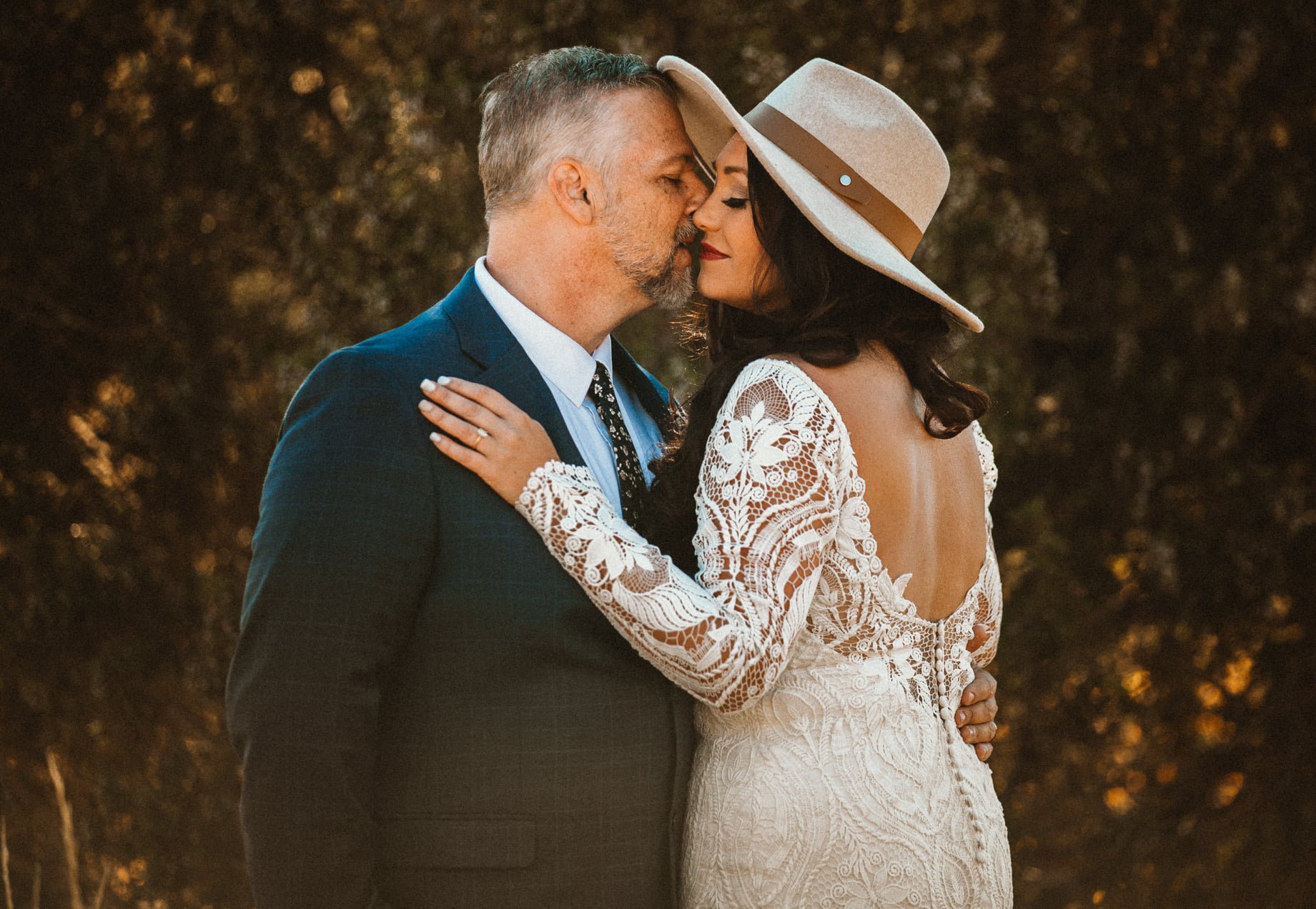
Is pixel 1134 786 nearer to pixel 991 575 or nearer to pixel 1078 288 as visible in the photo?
pixel 1078 288

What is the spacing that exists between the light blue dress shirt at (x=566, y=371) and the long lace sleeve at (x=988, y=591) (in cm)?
74

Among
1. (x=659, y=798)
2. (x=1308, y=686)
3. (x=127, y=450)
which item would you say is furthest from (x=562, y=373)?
(x=1308, y=686)

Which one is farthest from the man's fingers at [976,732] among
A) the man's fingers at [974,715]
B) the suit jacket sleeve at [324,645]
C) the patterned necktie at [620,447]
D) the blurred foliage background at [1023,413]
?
the blurred foliage background at [1023,413]

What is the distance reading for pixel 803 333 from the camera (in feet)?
7.70

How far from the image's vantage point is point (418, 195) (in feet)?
15.0

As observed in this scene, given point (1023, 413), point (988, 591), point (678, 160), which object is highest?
point (678, 160)

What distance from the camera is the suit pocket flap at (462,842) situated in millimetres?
2031

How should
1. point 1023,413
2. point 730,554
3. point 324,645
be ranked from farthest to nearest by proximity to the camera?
1. point 1023,413
2. point 730,554
3. point 324,645

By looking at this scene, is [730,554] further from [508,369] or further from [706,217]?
[706,217]

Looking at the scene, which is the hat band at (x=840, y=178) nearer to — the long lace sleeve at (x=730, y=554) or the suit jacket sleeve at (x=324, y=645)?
the long lace sleeve at (x=730, y=554)

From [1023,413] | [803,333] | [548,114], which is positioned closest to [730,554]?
[803,333]

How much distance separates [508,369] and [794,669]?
789 mm

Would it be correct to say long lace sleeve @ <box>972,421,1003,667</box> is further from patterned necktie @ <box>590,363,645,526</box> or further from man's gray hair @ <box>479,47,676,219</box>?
man's gray hair @ <box>479,47,676,219</box>

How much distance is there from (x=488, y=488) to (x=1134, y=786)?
155 inches
